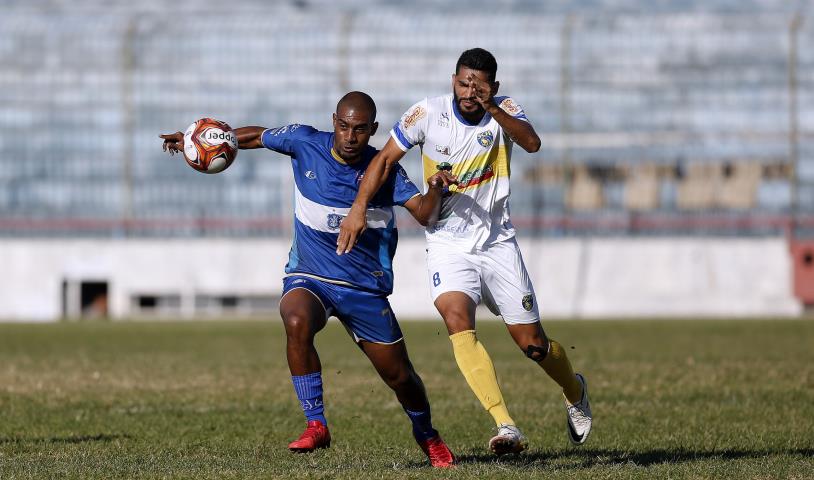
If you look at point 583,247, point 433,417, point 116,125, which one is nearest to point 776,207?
point 583,247

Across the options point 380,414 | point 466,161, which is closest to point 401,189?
point 466,161

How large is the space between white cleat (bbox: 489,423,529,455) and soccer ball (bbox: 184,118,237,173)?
8.45ft

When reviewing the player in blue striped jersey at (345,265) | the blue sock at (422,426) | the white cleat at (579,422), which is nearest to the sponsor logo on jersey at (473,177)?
the player in blue striped jersey at (345,265)

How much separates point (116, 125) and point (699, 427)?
36486 mm

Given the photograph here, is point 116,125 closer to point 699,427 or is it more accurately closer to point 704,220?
point 704,220

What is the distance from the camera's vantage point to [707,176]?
137ft

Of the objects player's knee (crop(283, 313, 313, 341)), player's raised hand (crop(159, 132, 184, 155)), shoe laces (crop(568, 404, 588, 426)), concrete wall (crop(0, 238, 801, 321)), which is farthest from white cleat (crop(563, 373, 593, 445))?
concrete wall (crop(0, 238, 801, 321))

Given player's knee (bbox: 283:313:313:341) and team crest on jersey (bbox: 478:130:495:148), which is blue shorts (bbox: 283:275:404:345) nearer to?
player's knee (bbox: 283:313:313:341)

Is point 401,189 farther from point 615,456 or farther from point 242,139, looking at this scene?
point 615,456

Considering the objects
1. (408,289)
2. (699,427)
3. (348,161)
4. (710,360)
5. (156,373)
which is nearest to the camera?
(348,161)

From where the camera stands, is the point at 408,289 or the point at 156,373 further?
the point at 408,289

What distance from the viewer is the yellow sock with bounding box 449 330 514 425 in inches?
360

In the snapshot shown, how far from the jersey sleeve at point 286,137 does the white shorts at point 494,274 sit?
110 centimetres

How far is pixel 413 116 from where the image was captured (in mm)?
9586
